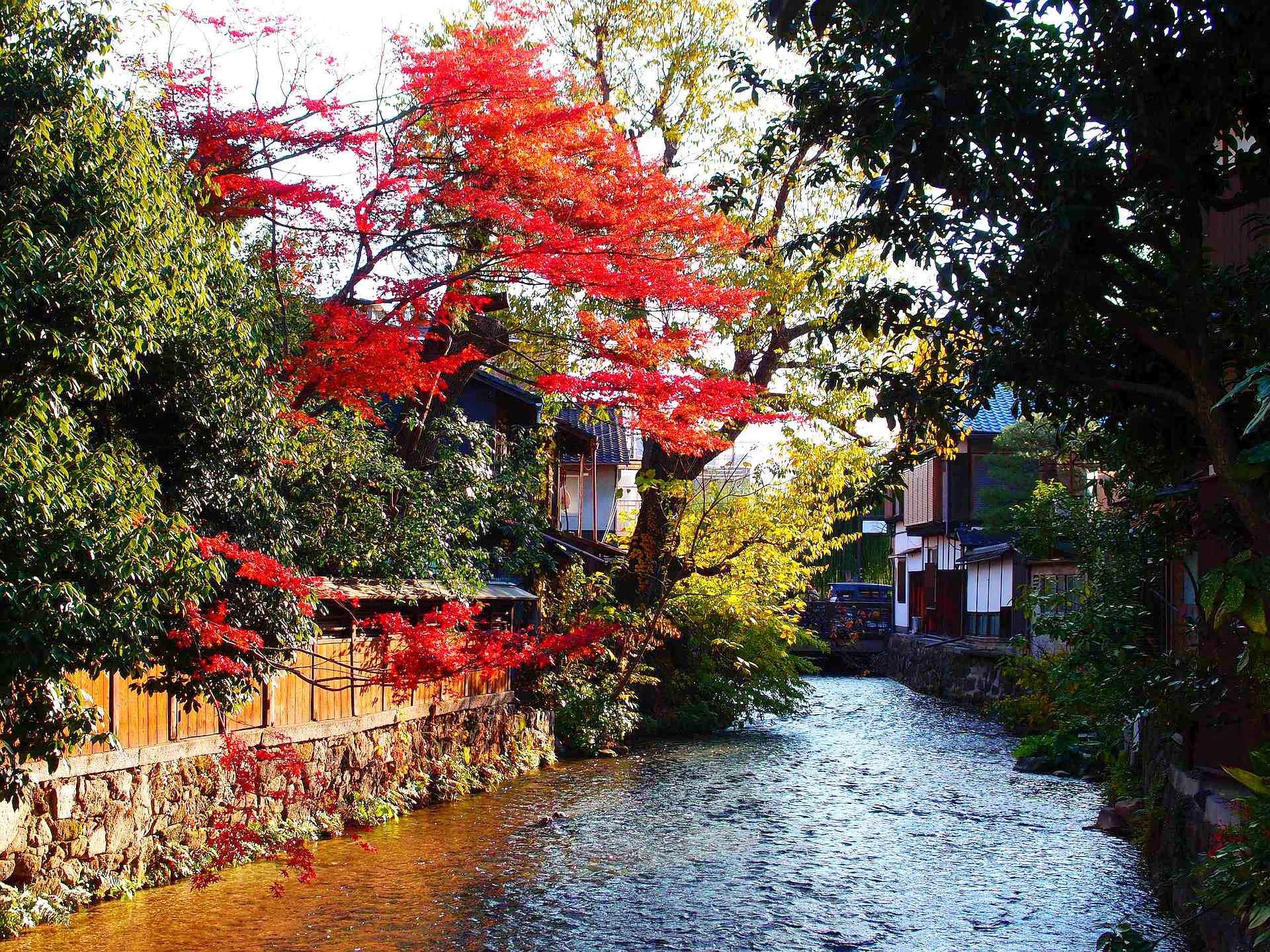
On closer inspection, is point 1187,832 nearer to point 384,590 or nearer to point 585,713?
point 384,590

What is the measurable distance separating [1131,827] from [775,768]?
24.9 ft

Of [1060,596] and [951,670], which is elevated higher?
[1060,596]

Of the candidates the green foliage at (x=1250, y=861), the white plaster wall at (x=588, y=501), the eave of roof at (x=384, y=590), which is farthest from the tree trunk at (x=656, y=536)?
the green foliage at (x=1250, y=861)

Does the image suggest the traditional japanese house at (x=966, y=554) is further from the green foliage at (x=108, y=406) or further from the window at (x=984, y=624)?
the green foliage at (x=108, y=406)

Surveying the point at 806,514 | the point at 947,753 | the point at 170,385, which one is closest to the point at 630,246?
the point at 170,385

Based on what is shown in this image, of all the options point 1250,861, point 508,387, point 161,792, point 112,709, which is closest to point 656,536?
point 508,387

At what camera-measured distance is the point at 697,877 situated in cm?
1235

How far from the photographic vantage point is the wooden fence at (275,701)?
1052 centimetres

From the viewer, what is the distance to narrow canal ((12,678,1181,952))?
1000 cm

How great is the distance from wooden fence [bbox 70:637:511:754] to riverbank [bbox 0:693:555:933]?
0.42ft

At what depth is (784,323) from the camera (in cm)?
2292

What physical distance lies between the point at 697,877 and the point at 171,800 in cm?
553

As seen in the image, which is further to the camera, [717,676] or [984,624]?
[984,624]

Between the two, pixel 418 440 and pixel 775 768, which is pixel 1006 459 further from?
pixel 418 440
